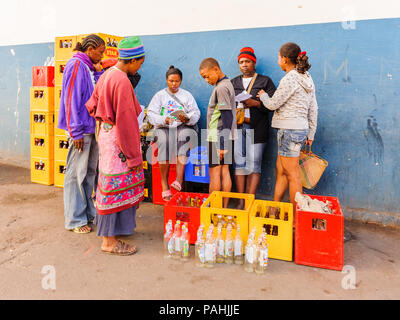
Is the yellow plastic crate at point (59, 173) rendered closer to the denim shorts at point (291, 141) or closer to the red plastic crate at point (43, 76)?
the red plastic crate at point (43, 76)

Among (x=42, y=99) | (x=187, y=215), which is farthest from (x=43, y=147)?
(x=187, y=215)

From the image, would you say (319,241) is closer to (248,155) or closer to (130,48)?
(248,155)

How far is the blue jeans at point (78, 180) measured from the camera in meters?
3.74

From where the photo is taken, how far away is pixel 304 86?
11.6 ft

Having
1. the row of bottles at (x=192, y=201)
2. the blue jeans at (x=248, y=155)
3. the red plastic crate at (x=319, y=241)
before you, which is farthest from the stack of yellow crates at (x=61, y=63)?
the red plastic crate at (x=319, y=241)

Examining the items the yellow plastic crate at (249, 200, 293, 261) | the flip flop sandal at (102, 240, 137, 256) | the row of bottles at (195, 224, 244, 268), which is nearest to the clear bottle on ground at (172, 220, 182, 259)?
the row of bottles at (195, 224, 244, 268)

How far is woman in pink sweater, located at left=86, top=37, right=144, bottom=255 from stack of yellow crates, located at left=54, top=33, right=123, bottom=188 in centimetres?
207

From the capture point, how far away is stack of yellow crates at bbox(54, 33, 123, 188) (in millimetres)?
5012

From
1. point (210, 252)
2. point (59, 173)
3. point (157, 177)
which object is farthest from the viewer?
point (59, 173)

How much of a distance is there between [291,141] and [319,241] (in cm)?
108

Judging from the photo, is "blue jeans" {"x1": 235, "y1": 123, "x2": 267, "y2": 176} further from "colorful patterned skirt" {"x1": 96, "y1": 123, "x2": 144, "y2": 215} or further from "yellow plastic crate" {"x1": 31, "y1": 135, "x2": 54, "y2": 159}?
"yellow plastic crate" {"x1": 31, "y1": 135, "x2": 54, "y2": 159}

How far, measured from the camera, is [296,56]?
3.61m

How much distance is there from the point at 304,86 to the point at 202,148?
5.28ft
